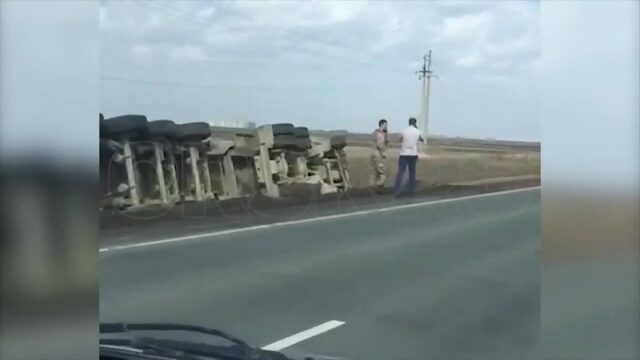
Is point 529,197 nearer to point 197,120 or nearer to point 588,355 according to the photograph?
point 588,355

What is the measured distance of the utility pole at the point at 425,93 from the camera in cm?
121

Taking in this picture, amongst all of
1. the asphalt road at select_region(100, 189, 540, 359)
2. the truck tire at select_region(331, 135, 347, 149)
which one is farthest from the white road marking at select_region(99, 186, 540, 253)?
the truck tire at select_region(331, 135, 347, 149)

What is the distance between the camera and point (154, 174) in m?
1.70

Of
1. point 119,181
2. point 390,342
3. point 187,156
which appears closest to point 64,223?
point 119,181

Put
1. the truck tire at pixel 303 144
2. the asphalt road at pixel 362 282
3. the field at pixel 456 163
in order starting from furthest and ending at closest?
the truck tire at pixel 303 144
the asphalt road at pixel 362 282
the field at pixel 456 163

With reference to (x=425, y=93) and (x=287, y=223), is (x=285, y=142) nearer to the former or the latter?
(x=287, y=223)

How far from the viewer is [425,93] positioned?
1.23m

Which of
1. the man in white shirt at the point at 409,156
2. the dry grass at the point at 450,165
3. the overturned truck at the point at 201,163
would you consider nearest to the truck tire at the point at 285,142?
the overturned truck at the point at 201,163

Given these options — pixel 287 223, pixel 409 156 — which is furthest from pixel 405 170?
pixel 287 223

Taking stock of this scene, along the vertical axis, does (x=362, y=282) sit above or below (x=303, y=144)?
below

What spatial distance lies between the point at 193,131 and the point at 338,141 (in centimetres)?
41

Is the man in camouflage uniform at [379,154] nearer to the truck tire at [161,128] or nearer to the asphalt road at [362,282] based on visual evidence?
the asphalt road at [362,282]

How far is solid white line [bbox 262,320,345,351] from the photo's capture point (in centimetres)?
142

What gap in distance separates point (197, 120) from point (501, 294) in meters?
0.79
